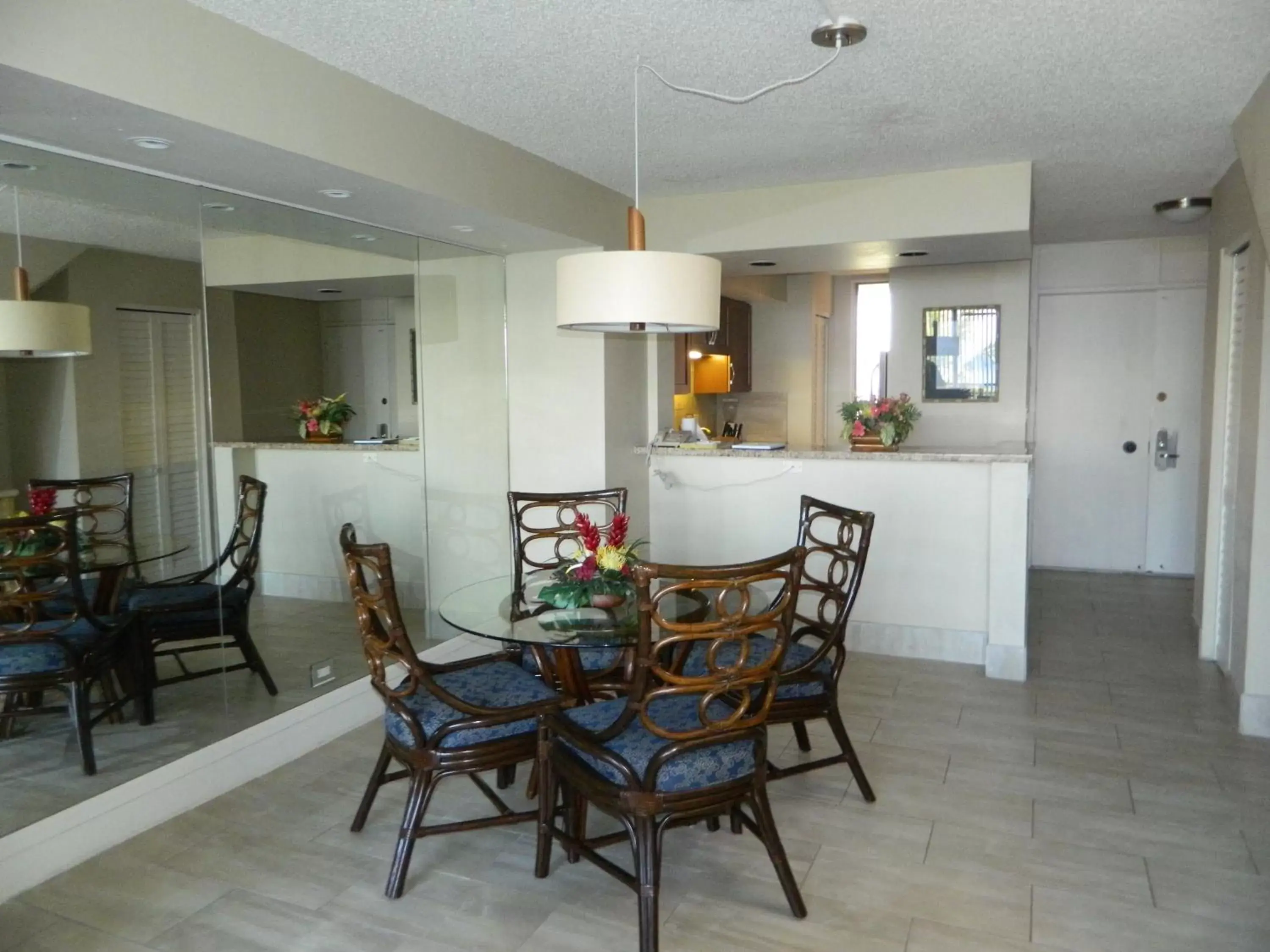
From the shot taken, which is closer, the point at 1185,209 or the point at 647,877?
the point at 647,877

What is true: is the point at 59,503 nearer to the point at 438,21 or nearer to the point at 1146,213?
the point at 438,21

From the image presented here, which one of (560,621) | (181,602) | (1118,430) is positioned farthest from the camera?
(1118,430)

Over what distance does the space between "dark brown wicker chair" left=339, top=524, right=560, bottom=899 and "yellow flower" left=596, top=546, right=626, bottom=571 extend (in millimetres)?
435

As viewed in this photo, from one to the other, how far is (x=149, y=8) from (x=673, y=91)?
1515 millimetres

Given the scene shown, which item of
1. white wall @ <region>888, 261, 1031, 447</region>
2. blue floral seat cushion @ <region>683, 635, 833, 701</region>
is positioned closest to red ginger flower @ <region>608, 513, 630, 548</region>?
blue floral seat cushion @ <region>683, 635, 833, 701</region>

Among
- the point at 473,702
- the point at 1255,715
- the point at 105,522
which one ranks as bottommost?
the point at 1255,715

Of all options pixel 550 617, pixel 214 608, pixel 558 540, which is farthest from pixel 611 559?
pixel 214 608

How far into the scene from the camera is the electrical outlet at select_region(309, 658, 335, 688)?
3.77 metres

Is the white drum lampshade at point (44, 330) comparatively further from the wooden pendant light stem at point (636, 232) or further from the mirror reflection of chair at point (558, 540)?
the wooden pendant light stem at point (636, 232)

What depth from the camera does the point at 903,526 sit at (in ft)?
15.2

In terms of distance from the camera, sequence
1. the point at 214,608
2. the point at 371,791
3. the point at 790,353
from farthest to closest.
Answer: the point at 790,353 → the point at 214,608 → the point at 371,791

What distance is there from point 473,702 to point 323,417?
1.83 metres

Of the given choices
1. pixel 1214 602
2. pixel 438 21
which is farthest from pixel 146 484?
pixel 1214 602

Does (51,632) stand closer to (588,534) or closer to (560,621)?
(560,621)
